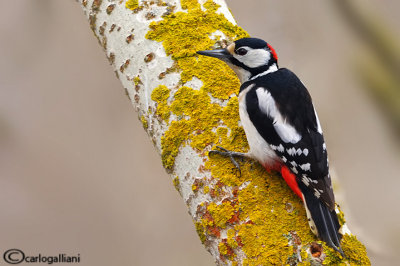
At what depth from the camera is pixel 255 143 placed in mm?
2074

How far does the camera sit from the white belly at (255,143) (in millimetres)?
2014

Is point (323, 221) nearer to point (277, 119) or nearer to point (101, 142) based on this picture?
point (277, 119)

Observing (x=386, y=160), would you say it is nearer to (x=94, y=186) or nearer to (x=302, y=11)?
(x=302, y=11)

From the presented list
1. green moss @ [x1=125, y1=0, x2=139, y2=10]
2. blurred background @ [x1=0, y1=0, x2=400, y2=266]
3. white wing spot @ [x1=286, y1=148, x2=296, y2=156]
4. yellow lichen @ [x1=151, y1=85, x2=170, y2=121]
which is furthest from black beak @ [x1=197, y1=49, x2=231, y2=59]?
blurred background @ [x1=0, y1=0, x2=400, y2=266]

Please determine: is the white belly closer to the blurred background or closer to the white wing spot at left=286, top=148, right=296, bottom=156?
the white wing spot at left=286, top=148, right=296, bottom=156

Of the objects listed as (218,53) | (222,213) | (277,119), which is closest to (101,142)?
(218,53)

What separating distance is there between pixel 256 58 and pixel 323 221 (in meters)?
0.98

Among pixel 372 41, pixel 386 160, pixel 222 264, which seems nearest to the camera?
pixel 222 264

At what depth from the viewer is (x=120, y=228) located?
4.40m

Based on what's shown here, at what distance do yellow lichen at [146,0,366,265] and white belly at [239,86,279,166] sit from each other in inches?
1.2

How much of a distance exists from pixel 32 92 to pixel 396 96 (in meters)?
3.31

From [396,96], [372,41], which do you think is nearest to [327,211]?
[396,96]

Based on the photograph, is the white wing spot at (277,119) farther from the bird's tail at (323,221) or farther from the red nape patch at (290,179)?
the bird's tail at (323,221)

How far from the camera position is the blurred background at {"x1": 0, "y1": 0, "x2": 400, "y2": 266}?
4.16m
